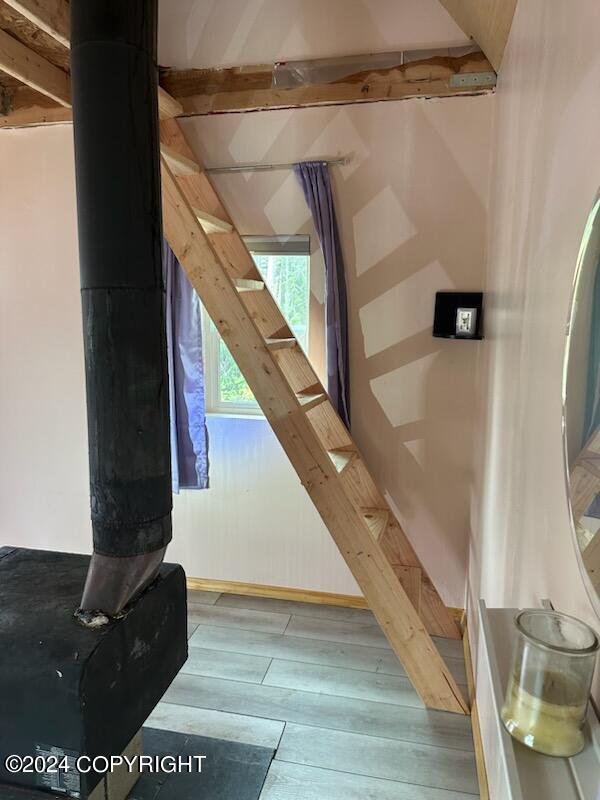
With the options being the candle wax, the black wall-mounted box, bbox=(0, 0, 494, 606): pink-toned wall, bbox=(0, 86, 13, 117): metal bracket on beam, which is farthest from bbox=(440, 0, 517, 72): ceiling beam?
bbox=(0, 86, 13, 117): metal bracket on beam

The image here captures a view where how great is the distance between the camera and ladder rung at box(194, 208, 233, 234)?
7.25 ft

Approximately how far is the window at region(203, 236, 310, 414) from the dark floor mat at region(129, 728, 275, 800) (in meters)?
1.50

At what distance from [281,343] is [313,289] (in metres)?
0.47

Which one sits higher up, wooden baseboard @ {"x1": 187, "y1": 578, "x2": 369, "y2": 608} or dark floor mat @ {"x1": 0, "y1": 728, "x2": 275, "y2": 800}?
wooden baseboard @ {"x1": 187, "y1": 578, "x2": 369, "y2": 608}

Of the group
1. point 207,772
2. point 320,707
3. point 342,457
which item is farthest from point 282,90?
point 207,772

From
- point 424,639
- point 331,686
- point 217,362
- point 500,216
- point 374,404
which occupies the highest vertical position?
point 500,216

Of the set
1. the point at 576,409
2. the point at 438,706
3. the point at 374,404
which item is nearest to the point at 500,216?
the point at 374,404

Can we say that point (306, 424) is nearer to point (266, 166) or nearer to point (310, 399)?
point (310, 399)

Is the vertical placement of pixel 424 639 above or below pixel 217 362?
below

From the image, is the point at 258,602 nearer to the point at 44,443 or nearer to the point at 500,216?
the point at 44,443

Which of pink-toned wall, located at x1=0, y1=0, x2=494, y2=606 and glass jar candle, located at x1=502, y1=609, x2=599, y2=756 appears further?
pink-toned wall, located at x1=0, y1=0, x2=494, y2=606

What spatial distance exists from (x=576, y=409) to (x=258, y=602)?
95.8 inches

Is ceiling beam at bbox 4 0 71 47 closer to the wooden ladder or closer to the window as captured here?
the wooden ladder

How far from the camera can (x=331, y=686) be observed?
2.28 m
